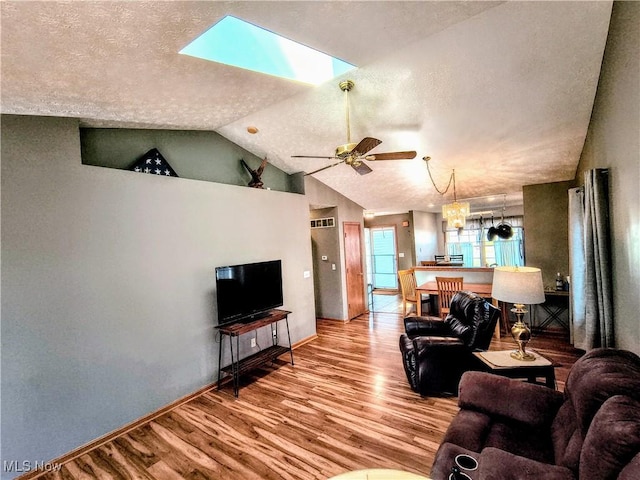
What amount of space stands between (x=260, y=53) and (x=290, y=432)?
10.9 feet

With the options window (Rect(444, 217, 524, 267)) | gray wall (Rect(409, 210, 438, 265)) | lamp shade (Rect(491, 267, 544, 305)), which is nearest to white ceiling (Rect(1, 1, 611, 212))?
lamp shade (Rect(491, 267, 544, 305))

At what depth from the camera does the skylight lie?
2.07 metres

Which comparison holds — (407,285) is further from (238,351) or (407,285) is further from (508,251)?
(508,251)

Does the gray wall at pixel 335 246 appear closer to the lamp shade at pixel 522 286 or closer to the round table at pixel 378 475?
the lamp shade at pixel 522 286

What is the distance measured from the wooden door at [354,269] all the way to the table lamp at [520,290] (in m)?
3.70

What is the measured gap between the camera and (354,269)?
20.8 ft

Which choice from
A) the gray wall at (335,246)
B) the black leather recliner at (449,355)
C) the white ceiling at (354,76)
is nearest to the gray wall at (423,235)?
the gray wall at (335,246)

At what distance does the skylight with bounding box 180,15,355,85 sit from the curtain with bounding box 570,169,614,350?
2.56 metres

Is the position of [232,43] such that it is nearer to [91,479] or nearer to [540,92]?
[540,92]

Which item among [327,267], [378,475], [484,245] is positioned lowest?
[378,475]

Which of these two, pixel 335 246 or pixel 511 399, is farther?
pixel 335 246

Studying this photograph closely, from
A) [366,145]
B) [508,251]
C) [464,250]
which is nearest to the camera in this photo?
[366,145]

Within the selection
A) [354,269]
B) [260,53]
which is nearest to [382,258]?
[354,269]

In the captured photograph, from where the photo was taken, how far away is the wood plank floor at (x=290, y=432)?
84.9 inches
